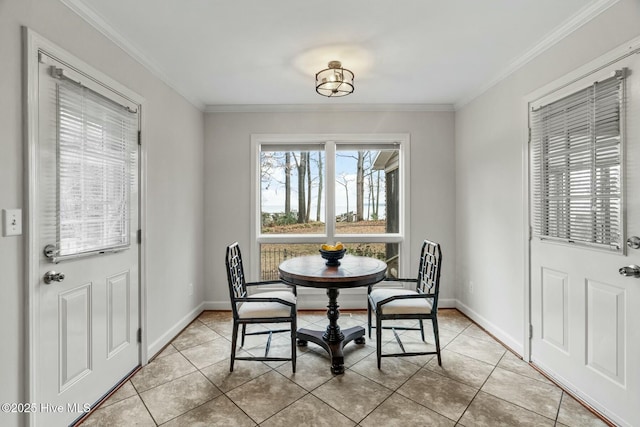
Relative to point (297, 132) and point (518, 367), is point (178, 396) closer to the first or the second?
point (518, 367)

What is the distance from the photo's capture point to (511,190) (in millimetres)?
2748

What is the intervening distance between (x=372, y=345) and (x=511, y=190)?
1902mm

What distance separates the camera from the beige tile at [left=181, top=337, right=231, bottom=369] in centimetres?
257

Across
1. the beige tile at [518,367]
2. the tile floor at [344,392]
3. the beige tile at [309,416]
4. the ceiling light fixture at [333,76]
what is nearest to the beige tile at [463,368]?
the tile floor at [344,392]

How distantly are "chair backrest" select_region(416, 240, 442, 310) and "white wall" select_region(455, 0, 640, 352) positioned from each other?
2.37ft

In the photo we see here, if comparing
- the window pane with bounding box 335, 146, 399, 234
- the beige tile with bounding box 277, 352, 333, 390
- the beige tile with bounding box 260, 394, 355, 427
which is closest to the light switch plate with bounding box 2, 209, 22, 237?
the beige tile with bounding box 260, 394, 355, 427

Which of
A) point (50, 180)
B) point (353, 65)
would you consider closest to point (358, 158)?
point (353, 65)

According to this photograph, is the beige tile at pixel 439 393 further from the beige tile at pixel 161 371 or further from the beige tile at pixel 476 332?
the beige tile at pixel 161 371

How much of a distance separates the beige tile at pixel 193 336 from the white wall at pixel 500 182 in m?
2.81

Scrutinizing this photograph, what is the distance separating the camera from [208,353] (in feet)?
8.91

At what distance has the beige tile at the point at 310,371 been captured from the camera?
7.39ft

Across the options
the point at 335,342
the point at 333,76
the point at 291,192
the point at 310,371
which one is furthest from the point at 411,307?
the point at 291,192

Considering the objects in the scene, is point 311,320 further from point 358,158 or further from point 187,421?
point 358,158

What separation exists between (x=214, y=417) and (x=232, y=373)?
0.50m
